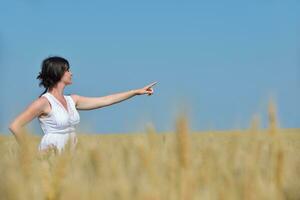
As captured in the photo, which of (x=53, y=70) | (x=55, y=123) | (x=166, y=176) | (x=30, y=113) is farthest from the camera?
(x=53, y=70)

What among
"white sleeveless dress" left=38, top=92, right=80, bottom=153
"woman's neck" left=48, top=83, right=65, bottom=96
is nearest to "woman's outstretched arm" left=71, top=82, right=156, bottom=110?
"woman's neck" left=48, top=83, right=65, bottom=96

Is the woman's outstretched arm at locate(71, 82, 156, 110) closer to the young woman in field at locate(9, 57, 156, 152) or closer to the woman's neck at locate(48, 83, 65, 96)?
the young woman in field at locate(9, 57, 156, 152)

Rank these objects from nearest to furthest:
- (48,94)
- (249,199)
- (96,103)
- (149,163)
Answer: (249,199)
(149,163)
(48,94)
(96,103)

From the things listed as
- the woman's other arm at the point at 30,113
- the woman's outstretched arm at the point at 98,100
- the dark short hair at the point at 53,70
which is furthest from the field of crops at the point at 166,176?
the woman's outstretched arm at the point at 98,100

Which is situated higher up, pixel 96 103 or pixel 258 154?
pixel 96 103

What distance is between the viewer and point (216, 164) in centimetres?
141

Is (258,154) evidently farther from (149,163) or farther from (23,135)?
(23,135)

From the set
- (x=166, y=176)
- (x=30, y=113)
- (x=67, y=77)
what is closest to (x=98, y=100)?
(x=67, y=77)

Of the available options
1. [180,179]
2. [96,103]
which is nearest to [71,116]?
[96,103]

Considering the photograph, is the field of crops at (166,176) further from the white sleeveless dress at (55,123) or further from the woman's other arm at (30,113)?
the white sleeveless dress at (55,123)

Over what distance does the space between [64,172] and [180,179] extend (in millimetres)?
282

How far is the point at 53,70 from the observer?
417cm

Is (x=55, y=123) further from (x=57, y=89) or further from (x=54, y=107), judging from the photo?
(x=57, y=89)

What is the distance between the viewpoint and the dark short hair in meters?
4.17
